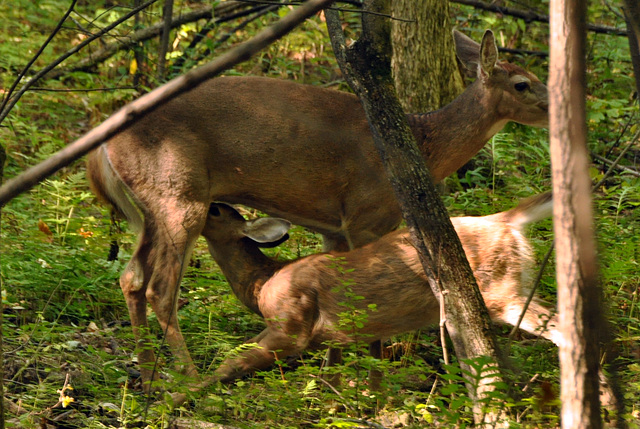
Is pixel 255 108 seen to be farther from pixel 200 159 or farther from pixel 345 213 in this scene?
pixel 345 213

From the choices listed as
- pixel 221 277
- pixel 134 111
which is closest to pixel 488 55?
pixel 221 277

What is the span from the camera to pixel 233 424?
429cm

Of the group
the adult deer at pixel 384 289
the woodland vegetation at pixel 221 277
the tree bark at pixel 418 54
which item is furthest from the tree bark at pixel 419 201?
the tree bark at pixel 418 54

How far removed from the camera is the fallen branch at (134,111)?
A: 2.00 metres

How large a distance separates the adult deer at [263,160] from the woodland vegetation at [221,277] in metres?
0.42

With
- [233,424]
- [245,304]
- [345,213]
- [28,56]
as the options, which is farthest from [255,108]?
[28,56]

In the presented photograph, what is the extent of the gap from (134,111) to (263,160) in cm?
410

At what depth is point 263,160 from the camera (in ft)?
20.2

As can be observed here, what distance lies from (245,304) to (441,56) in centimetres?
373

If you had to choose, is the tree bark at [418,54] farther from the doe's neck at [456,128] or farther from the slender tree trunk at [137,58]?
the slender tree trunk at [137,58]

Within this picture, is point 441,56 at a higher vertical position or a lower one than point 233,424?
higher

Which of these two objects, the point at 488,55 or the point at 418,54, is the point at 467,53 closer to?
the point at 488,55

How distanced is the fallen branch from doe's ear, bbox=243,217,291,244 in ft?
13.5

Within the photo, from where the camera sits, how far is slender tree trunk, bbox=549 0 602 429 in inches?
89.4
